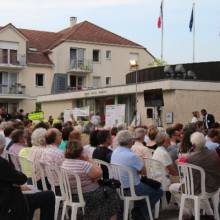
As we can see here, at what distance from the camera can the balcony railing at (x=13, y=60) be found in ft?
166

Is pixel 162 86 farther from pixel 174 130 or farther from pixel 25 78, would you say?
pixel 25 78

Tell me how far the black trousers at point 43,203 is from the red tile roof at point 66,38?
45.9 meters

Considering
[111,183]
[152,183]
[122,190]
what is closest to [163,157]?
[152,183]

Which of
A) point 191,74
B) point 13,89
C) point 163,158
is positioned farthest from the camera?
point 13,89

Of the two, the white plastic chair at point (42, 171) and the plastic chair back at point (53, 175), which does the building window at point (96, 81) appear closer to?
the white plastic chair at point (42, 171)

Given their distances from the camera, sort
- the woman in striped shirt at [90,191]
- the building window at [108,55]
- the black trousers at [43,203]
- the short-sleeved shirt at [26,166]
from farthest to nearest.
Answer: the building window at [108,55], the short-sleeved shirt at [26,166], the woman in striped shirt at [90,191], the black trousers at [43,203]

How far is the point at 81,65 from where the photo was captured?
5272cm

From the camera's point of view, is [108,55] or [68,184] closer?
[68,184]

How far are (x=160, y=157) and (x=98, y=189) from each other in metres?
1.70

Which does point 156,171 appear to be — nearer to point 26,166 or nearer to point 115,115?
point 26,166

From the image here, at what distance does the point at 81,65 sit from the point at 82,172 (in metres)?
45.9

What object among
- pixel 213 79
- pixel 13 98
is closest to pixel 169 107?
pixel 213 79

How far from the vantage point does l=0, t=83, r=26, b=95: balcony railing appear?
5053cm

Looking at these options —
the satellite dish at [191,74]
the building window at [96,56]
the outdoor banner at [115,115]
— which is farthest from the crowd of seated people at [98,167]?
the building window at [96,56]
